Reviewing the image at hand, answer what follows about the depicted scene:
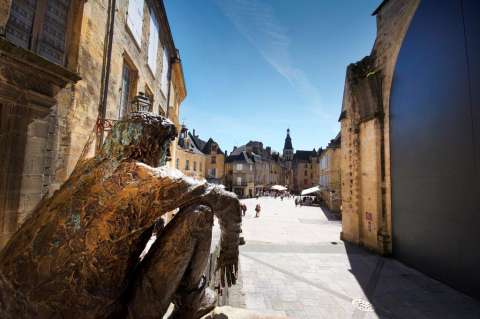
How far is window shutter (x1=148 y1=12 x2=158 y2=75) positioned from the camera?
30.4 ft

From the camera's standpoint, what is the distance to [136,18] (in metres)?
7.72

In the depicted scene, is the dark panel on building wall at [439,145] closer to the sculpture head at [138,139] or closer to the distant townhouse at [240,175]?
the sculpture head at [138,139]

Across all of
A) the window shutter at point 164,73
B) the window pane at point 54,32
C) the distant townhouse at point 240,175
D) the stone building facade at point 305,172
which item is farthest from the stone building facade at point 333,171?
the stone building facade at point 305,172

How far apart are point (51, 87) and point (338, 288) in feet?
26.2

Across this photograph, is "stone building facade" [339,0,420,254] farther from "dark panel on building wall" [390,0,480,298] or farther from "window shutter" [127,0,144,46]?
"window shutter" [127,0,144,46]

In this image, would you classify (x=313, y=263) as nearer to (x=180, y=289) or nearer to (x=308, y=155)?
(x=180, y=289)

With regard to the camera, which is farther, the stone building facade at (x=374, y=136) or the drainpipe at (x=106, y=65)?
the stone building facade at (x=374, y=136)

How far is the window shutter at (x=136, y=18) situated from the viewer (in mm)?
7225

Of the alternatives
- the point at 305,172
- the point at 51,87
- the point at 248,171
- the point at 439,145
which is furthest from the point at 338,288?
the point at 305,172

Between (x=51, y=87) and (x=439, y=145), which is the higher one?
(x=51, y=87)

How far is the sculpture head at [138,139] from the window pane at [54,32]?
4390 mm

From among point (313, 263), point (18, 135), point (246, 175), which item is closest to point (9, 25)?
point (18, 135)

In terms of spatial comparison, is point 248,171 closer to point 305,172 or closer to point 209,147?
point 209,147

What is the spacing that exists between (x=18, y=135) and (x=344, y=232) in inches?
481
